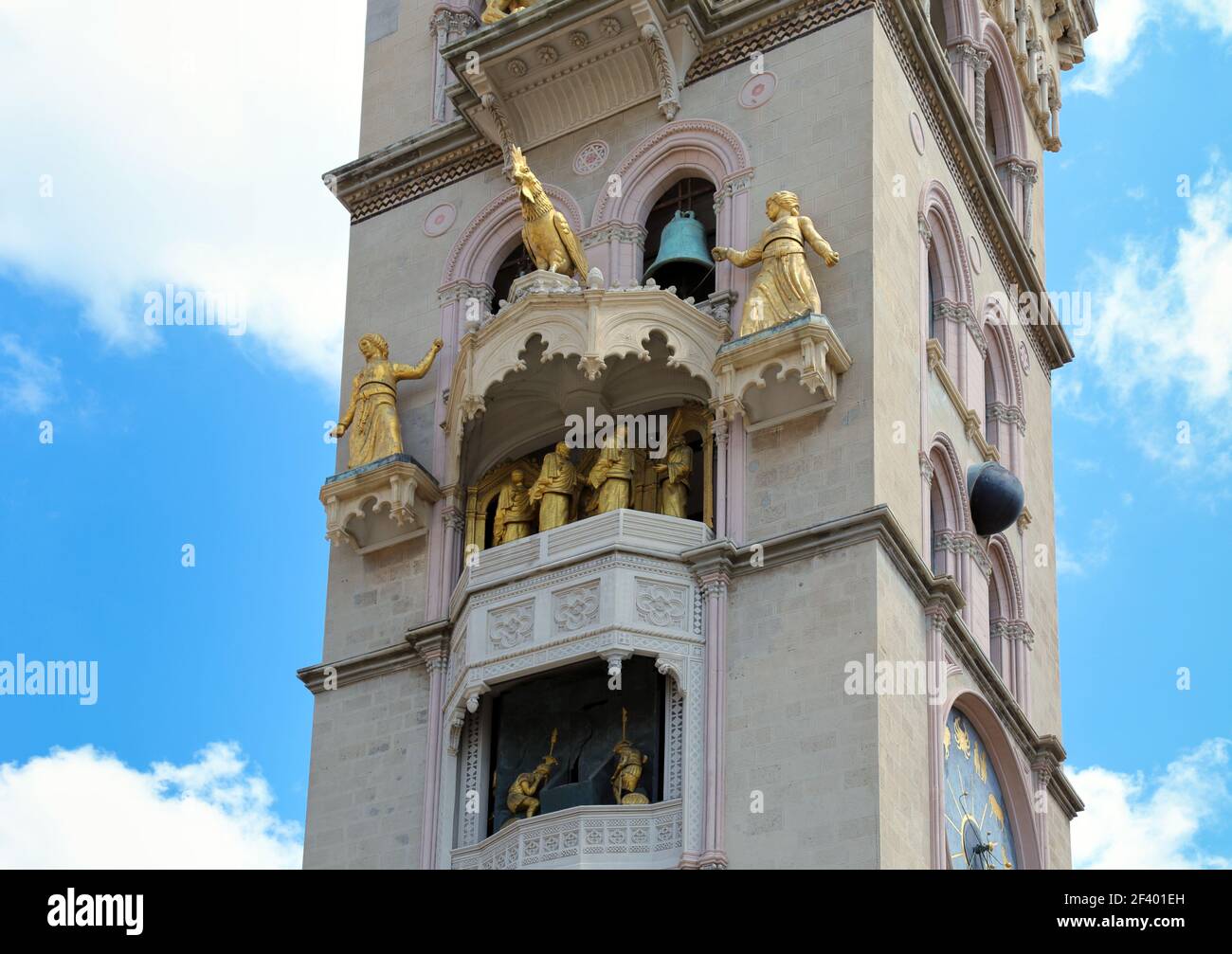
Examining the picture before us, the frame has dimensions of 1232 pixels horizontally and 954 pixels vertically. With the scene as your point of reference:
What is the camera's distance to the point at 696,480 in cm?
3334

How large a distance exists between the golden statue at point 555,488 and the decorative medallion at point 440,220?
4.86m

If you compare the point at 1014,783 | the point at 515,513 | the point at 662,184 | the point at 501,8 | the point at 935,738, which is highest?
the point at 501,8

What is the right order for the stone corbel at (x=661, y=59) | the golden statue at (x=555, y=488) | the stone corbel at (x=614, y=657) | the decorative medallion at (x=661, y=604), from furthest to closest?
the stone corbel at (x=661, y=59), the golden statue at (x=555, y=488), the decorative medallion at (x=661, y=604), the stone corbel at (x=614, y=657)

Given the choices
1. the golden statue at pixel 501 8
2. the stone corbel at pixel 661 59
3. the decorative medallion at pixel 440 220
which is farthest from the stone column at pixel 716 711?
the golden statue at pixel 501 8

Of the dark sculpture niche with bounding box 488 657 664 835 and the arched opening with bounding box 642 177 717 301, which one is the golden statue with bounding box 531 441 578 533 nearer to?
the dark sculpture niche with bounding box 488 657 664 835

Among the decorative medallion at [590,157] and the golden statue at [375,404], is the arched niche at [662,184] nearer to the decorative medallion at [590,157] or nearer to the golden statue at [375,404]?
the decorative medallion at [590,157]

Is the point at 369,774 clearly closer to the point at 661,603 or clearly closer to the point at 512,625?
the point at 512,625

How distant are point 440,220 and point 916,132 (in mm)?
6613

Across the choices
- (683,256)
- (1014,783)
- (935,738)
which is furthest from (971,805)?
(683,256)

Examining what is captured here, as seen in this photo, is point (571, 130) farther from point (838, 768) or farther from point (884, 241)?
point (838, 768)

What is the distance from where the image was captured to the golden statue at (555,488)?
33250 mm

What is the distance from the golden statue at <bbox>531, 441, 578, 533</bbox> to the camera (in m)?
33.2
